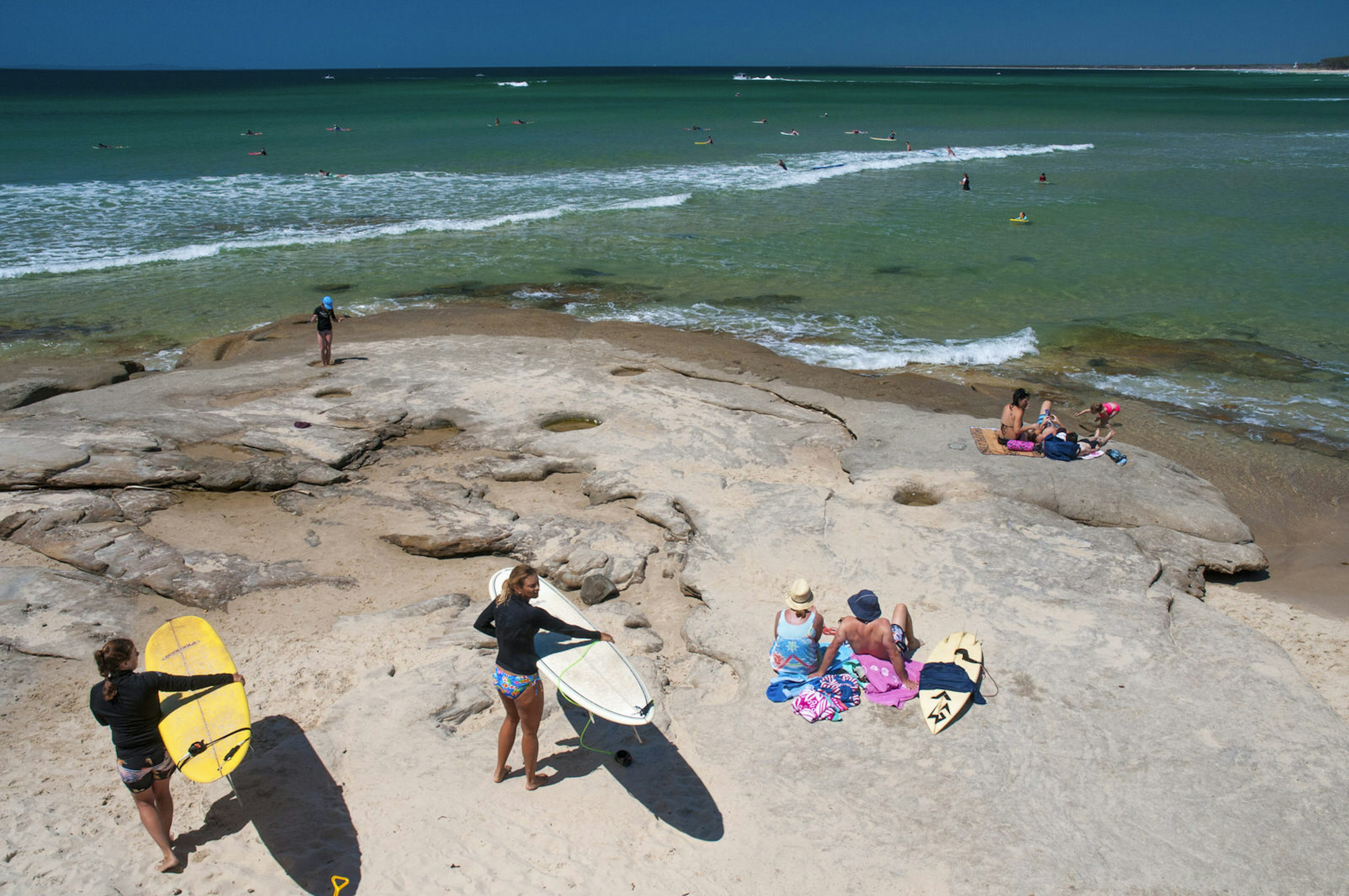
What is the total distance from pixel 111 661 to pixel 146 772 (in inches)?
27.4

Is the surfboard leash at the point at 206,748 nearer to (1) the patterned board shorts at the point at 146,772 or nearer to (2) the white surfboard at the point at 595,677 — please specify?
(1) the patterned board shorts at the point at 146,772

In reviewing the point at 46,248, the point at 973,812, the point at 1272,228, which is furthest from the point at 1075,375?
the point at 46,248

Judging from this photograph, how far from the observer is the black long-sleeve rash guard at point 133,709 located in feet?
14.5

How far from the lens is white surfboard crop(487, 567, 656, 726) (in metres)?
5.20

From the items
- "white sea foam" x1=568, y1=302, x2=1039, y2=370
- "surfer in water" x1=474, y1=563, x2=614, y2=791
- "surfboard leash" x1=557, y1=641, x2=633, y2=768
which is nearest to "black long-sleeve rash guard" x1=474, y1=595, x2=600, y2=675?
"surfer in water" x1=474, y1=563, x2=614, y2=791

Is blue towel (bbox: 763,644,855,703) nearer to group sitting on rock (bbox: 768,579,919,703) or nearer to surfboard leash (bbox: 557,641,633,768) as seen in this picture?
group sitting on rock (bbox: 768,579,919,703)

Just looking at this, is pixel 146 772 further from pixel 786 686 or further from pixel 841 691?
pixel 841 691

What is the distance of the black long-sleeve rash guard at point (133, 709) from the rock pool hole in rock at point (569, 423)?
20.6 ft

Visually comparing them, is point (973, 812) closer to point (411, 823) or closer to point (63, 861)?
point (411, 823)

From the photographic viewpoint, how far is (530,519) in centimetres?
822

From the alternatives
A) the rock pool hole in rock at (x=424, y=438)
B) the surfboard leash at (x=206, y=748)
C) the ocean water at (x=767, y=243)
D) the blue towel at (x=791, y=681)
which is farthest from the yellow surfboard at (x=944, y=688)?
the ocean water at (x=767, y=243)

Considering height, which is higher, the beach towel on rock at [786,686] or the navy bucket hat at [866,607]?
the navy bucket hat at [866,607]

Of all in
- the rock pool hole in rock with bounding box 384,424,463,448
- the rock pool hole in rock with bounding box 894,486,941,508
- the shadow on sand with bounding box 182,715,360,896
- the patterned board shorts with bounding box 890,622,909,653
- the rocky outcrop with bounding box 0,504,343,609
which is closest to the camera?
the shadow on sand with bounding box 182,715,360,896

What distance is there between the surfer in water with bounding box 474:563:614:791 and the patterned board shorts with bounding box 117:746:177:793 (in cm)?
187
